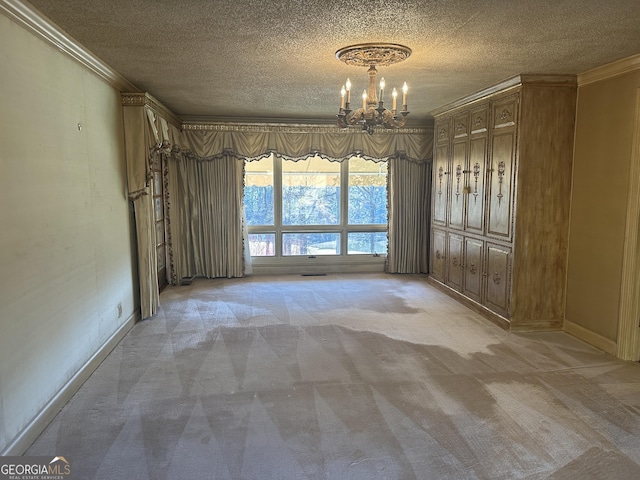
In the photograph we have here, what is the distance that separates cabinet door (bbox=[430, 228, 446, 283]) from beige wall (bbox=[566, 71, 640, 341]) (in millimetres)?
1875

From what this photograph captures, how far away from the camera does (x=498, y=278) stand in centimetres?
465

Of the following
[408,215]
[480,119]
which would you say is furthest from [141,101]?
[408,215]

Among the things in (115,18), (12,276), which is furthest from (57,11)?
(12,276)

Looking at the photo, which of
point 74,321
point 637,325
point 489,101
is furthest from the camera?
point 489,101

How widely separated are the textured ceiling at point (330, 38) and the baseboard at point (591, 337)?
2.31 m

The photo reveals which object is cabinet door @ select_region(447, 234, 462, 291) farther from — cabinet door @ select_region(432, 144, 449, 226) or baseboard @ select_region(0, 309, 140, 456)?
baseboard @ select_region(0, 309, 140, 456)

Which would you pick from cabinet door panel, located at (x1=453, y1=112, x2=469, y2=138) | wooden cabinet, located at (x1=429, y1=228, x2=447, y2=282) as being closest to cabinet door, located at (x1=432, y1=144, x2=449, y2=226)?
wooden cabinet, located at (x1=429, y1=228, x2=447, y2=282)

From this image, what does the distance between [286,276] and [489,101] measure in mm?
3797

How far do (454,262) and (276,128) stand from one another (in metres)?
3.17

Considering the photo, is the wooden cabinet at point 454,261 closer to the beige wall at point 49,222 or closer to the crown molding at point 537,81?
the crown molding at point 537,81

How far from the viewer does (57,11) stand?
100 inches

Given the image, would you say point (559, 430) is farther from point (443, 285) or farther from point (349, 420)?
point (443, 285)

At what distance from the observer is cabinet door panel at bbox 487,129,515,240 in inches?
173

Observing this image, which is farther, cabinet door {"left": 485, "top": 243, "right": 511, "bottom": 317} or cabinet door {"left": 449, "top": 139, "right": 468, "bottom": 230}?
cabinet door {"left": 449, "top": 139, "right": 468, "bottom": 230}
